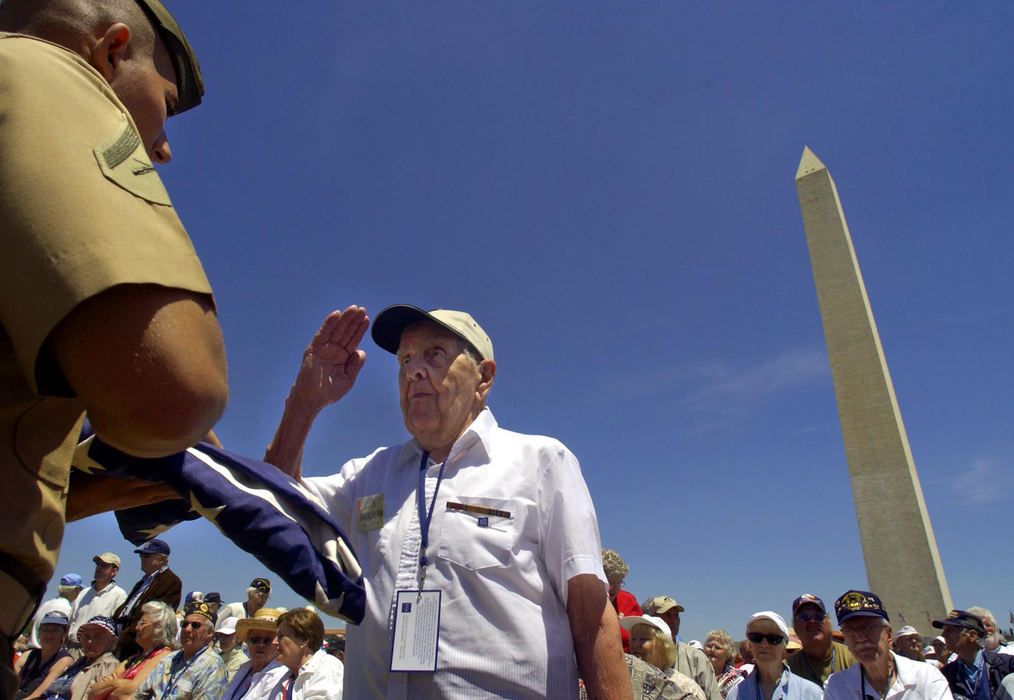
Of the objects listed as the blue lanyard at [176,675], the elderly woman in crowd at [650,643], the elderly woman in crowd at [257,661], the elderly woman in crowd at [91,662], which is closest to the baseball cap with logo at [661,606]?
the elderly woman in crowd at [650,643]

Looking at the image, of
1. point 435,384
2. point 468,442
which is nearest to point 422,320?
point 435,384

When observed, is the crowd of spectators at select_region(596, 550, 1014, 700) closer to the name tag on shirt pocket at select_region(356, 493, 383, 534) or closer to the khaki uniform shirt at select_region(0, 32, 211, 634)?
the name tag on shirt pocket at select_region(356, 493, 383, 534)

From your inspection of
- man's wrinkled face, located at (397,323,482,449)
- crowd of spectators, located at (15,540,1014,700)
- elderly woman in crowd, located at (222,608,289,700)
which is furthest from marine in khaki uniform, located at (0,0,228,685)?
elderly woman in crowd, located at (222,608,289,700)

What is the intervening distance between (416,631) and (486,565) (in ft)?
0.87

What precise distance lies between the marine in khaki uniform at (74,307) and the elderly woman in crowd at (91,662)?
5662 millimetres

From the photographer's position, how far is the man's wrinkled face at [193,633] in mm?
5297

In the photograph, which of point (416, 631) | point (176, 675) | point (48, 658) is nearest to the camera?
point (416, 631)

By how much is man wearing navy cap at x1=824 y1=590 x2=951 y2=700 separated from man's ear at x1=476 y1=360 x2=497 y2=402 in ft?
9.98

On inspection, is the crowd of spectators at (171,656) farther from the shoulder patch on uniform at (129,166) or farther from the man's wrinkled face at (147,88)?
the shoulder patch on uniform at (129,166)

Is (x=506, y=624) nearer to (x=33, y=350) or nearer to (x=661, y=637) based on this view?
(x=33, y=350)

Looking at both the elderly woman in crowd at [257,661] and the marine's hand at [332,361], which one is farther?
the elderly woman in crowd at [257,661]

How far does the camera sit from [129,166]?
2.42ft

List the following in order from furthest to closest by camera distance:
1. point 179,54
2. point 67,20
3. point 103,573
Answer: point 103,573, point 179,54, point 67,20

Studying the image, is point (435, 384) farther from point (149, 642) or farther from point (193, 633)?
point (149, 642)
